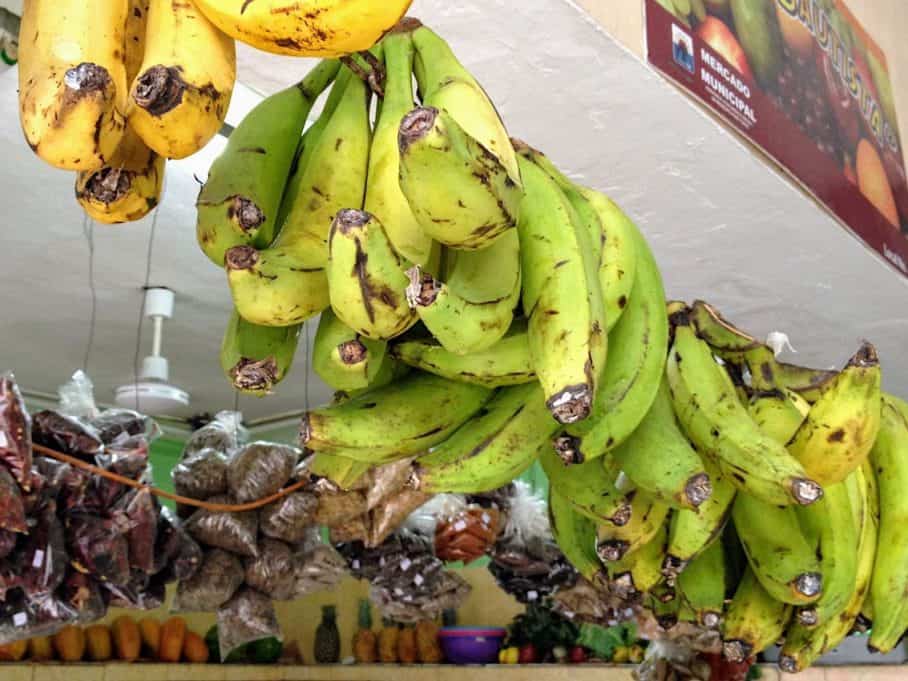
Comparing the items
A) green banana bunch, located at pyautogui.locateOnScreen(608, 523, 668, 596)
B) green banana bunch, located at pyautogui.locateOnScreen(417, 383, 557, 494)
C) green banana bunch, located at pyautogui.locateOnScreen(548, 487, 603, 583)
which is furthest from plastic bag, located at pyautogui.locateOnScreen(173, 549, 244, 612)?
green banana bunch, located at pyautogui.locateOnScreen(417, 383, 557, 494)

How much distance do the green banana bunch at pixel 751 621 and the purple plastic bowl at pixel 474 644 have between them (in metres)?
2.90

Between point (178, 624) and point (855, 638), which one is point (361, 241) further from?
point (178, 624)

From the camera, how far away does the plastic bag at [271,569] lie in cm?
208

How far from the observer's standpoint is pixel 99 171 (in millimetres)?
562

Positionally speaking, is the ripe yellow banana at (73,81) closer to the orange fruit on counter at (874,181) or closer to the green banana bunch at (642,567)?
the green banana bunch at (642,567)

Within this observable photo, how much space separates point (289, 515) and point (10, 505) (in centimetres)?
75

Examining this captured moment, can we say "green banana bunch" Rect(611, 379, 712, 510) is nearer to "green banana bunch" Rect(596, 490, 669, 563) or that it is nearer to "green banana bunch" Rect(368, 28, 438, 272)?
"green banana bunch" Rect(596, 490, 669, 563)

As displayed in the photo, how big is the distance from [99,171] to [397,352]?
0.82ft

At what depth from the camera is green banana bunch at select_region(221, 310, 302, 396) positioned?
2.17 ft

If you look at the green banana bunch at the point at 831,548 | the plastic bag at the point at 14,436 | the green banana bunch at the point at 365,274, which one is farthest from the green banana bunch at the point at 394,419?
the plastic bag at the point at 14,436

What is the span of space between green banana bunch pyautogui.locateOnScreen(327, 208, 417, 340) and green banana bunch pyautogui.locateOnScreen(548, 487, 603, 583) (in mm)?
626

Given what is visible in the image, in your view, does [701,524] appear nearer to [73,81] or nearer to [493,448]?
[493,448]

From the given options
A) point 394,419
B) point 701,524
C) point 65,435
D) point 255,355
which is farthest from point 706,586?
point 65,435

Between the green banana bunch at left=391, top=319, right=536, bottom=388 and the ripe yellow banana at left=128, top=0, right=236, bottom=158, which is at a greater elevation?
the ripe yellow banana at left=128, top=0, right=236, bottom=158
